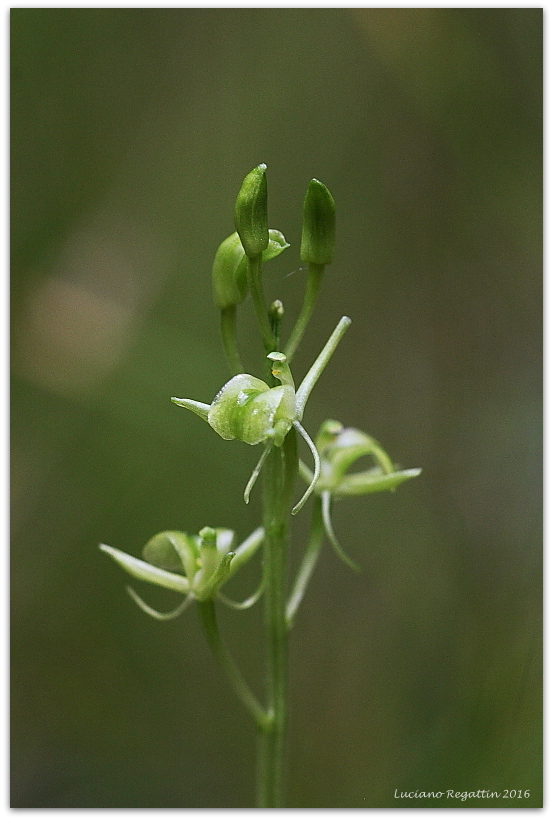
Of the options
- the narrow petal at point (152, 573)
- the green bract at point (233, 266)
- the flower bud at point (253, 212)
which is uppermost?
the flower bud at point (253, 212)

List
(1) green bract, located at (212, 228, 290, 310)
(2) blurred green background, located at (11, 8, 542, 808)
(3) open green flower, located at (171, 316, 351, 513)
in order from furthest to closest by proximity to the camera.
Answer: (2) blurred green background, located at (11, 8, 542, 808) < (1) green bract, located at (212, 228, 290, 310) < (3) open green flower, located at (171, 316, 351, 513)

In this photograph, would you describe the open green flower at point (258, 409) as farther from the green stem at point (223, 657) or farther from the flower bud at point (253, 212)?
the green stem at point (223, 657)

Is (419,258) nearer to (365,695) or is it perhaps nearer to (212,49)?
(212,49)

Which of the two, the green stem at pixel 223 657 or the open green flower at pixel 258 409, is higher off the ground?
the open green flower at pixel 258 409

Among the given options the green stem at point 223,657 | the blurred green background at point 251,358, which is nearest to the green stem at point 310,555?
the green stem at point 223,657

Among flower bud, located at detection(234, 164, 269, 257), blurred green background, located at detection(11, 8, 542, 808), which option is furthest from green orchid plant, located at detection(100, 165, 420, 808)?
blurred green background, located at detection(11, 8, 542, 808)

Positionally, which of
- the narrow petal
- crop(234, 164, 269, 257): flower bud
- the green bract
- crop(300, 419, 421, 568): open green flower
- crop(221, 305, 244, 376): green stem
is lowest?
the narrow petal

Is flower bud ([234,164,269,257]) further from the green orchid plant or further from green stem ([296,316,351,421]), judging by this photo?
green stem ([296,316,351,421])
